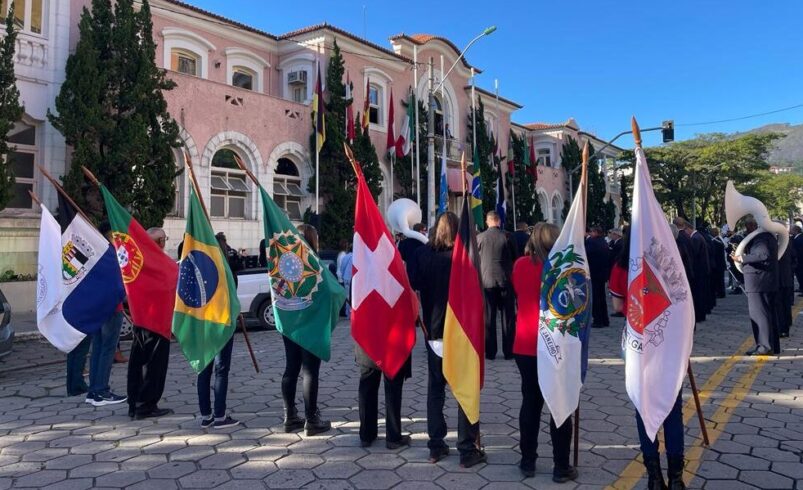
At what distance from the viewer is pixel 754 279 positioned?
7574 millimetres

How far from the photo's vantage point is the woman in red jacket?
3807 mm

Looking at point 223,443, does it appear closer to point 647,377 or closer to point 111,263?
point 111,263

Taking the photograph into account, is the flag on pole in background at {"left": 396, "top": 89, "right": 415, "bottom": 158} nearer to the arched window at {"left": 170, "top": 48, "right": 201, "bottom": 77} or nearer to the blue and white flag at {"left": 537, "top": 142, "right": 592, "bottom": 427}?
the arched window at {"left": 170, "top": 48, "right": 201, "bottom": 77}

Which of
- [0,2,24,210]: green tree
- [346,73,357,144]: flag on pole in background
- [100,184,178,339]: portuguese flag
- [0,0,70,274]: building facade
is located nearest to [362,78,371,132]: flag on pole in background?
[346,73,357,144]: flag on pole in background

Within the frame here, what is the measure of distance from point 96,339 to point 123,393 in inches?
29.8

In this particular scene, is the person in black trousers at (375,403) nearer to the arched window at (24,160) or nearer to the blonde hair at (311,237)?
the blonde hair at (311,237)

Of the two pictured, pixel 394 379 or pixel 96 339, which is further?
pixel 96 339

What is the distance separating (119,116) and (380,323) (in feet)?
40.1

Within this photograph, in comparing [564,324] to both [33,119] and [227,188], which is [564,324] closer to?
[33,119]

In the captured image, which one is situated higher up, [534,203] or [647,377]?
[534,203]

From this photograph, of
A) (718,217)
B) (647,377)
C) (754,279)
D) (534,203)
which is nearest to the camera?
(647,377)

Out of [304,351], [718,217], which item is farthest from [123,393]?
[718,217]

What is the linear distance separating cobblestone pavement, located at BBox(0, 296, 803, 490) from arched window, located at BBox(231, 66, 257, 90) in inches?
575

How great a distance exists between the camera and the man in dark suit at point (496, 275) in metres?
7.45
